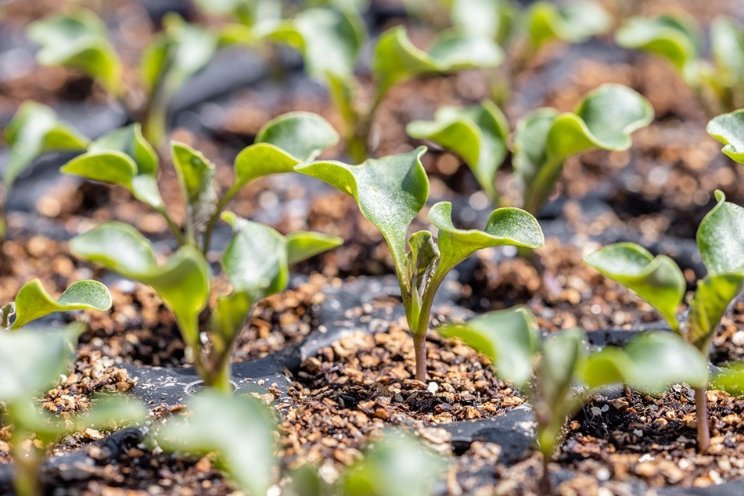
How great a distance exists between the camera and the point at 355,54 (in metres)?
1.75

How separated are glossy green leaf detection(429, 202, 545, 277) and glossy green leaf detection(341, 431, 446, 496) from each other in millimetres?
244

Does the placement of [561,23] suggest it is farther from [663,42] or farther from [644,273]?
[644,273]

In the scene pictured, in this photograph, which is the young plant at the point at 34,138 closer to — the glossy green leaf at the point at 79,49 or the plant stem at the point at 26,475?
the glossy green leaf at the point at 79,49

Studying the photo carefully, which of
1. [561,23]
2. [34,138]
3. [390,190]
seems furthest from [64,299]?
[561,23]

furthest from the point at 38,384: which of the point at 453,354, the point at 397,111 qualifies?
the point at 397,111

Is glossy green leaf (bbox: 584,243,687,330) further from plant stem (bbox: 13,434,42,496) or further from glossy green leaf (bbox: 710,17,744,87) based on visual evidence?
glossy green leaf (bbox: 710,17,744,87)

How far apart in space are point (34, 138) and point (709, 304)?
104cm

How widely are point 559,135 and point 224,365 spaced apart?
1.93ft

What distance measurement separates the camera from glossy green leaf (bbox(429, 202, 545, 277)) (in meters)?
1.04

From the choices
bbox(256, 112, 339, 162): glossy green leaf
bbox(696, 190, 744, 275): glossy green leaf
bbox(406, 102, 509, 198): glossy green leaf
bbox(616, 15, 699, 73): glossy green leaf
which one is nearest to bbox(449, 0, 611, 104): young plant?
bbox(616, 15, 699, 73): glossy green leaf

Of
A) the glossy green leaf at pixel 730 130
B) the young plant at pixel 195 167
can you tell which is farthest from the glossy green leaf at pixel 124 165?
the glossy green leaf at pixel 730 130

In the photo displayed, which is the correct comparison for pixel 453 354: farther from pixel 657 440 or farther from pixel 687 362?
pixel 687 362

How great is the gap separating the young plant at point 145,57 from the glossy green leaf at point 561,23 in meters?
0.62

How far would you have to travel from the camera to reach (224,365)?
1.08 m
